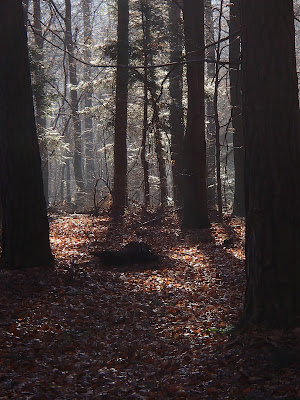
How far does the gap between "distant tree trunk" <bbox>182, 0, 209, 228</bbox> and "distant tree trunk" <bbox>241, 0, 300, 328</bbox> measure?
336 inches

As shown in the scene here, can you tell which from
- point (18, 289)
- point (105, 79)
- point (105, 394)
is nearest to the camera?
point (105, 394)

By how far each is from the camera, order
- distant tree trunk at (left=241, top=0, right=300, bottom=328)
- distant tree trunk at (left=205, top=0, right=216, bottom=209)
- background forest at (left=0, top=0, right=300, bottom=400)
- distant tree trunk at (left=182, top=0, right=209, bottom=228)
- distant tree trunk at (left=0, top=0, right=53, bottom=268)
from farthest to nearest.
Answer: distant tree trunk at (left=205, top=0, right=216, bottom=209)
distant tree trunk at (left=182, top=0, right=209, bottom=228)
distant tree trunk at (left=0, top=0, right=53, bottom=268)
distant tree trunk at (left=241, top=0, right=300, bottom=328)
background forest at (left=0, top=0, right=300, bottom=400)

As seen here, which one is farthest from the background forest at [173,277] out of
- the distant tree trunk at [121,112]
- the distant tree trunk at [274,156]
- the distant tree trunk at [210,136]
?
the distant tree trunk at [210,136]

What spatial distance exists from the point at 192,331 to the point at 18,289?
313cm

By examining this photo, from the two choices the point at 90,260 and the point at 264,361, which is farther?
the point at 90,260

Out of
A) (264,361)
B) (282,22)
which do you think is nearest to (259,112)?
(282,22)

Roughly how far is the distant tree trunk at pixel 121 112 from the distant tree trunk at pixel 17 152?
8.53m

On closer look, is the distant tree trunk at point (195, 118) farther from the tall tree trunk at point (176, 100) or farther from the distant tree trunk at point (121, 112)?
the tall tree trunk at point (176, 100)

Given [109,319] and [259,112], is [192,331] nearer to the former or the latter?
[109,319]

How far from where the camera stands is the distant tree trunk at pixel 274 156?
17.2 ft

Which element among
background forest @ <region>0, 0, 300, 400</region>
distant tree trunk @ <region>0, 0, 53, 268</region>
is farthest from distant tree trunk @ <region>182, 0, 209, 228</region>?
distant tree trunk @ <region>0, 0, 53, 268</region>

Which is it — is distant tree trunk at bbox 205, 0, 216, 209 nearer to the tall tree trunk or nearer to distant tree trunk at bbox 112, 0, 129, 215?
the tall tree trunk

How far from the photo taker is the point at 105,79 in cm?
1945

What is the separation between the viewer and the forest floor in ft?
15.7
